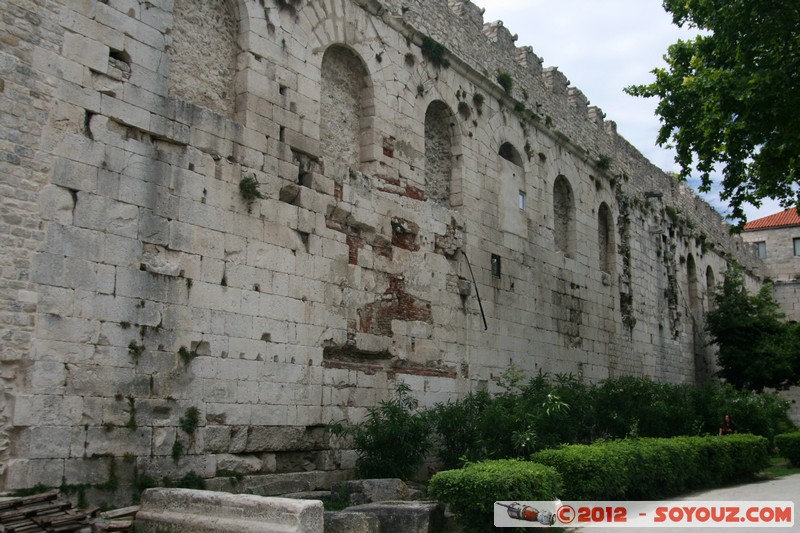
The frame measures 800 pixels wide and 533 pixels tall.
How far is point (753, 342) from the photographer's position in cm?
2578

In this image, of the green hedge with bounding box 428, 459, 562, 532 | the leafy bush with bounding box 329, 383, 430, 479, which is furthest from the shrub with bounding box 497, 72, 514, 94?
the green hedge with bounding box 428, 459, 562, 532

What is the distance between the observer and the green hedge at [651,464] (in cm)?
1021

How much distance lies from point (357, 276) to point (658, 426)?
264 inches

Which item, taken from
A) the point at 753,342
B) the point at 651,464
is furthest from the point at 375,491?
the point at 753,342

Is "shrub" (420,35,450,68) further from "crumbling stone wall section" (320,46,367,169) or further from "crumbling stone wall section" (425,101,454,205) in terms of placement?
"crumbling stone wall section" (320,46,367,169)

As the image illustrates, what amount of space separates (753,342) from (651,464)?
15.9 meters

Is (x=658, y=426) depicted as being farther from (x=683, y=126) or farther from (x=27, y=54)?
(x=27, y=54)

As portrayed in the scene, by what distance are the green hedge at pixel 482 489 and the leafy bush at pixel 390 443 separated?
1.71m

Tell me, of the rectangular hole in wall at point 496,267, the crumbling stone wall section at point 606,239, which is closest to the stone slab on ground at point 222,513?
the rectangular hole in wall at point 496,267

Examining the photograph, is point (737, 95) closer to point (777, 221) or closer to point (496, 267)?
point (496, 267)

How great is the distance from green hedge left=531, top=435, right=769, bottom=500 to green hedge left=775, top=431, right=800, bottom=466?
7.59 ft

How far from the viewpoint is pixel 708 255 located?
28.8 meters

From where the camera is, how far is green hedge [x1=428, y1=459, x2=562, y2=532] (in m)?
8.21

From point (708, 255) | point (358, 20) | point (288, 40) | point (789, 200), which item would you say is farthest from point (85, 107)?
point (708, 255)
